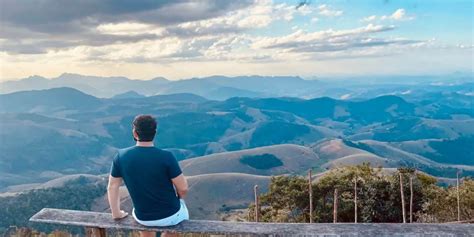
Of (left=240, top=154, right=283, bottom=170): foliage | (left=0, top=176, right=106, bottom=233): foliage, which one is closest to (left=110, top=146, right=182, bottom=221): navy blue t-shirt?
(left=0, top=176, right=106, bottom=233): foliage

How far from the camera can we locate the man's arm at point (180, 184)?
4.45m

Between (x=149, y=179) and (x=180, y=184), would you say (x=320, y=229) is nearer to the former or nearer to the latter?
(x=180, y=184)

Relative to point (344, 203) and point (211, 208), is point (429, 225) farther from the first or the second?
point (211, 208)

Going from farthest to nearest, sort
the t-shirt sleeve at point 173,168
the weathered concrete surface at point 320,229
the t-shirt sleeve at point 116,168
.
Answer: the t-shirt sleeve at point 116,168
the t-shirt sleeve at point 173,168
the weathered concrete surface at point 320,229

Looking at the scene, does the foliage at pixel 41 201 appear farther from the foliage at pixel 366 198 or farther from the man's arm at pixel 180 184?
the man's arm at pixel 180 184

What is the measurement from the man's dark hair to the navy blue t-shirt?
0.33 feet

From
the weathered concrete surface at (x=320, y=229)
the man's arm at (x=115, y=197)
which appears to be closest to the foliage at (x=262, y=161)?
the man's arm at (x=115, y=197)

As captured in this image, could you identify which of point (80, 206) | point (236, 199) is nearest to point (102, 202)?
point (80, 206)

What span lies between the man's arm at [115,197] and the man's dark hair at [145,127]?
557 mm

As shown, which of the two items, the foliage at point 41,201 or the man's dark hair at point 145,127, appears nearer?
the man's dark hair at point 145,127

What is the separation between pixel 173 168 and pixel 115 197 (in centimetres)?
76

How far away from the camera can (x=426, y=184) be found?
2691 centimetres

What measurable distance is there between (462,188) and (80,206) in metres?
103

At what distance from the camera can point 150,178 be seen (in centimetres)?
441
